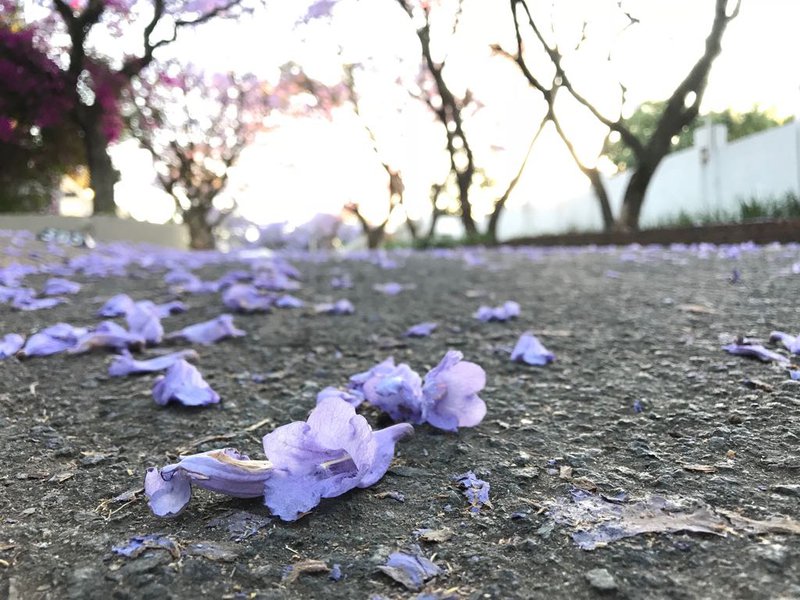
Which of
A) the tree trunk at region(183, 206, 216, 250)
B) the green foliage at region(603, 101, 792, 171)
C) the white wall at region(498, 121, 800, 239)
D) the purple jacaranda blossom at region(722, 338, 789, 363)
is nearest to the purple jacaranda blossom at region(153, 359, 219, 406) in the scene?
the purple jacaranda blossom at region(722, 338, 789, 363)

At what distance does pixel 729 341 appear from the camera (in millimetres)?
1758

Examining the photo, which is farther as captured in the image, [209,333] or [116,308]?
[116,308]

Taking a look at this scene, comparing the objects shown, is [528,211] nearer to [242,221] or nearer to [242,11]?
[242,11]

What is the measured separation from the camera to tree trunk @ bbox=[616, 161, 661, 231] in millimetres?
7926

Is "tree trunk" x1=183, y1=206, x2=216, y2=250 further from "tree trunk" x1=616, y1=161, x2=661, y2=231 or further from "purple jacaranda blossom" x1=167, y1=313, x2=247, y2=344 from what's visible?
"purple jacaranda blossom" x1=167, y1=313, x2=247, y2=344

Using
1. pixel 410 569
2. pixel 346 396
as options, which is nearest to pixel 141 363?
pixel 346 396

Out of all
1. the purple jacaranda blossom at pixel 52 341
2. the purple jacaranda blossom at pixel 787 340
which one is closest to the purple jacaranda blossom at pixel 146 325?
the purple jacaranda blossom at pixel 52 341

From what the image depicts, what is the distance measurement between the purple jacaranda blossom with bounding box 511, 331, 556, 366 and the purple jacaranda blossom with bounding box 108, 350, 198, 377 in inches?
38.7

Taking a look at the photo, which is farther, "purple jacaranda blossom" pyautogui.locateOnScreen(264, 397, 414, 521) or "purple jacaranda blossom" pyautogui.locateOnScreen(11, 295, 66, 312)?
"purple jacaranda blossom" pyautogui.locateOnScreen(11, 295, 66, 312)

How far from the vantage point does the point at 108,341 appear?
1.86 meters

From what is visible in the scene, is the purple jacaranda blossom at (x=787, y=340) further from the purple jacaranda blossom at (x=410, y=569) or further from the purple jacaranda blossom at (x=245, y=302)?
the purple jacaranda blossom at (x=245, y=302)

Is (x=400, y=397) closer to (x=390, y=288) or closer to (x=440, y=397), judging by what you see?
(x=440, y=397)

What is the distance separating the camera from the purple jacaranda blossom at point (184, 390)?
1.41m

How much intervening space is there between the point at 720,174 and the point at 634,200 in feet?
11.7
